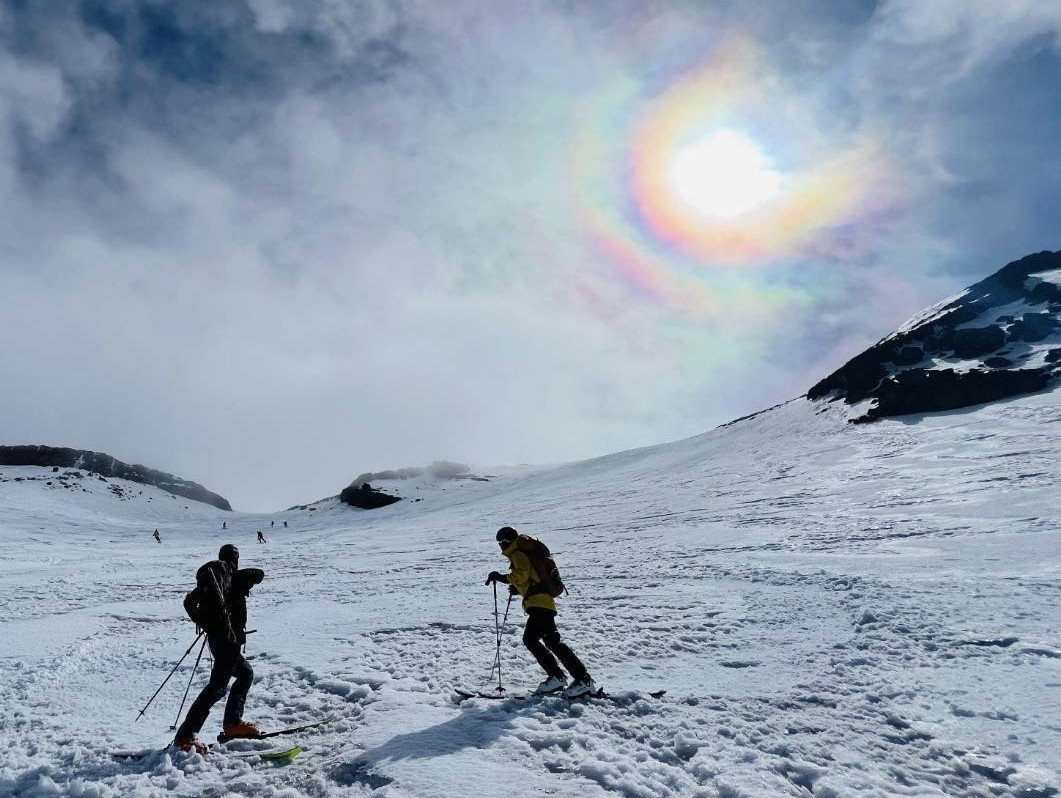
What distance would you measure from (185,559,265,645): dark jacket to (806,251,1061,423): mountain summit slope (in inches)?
1834

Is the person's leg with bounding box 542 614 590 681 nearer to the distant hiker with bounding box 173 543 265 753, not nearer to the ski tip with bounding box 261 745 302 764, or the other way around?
the ski tip with bounding box 261 745 302 764

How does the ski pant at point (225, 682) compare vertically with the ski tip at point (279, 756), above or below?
above

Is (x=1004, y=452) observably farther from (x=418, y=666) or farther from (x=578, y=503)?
(x=418, y=666)

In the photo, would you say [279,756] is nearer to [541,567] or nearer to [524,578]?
[524,578]

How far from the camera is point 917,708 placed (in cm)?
664

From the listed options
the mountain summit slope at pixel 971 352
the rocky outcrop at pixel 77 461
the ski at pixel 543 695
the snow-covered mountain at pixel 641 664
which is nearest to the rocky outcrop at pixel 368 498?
the rocky outcrop at pixel 77 461

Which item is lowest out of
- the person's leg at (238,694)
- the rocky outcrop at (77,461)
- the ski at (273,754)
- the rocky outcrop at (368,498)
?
the ski at (273,754)

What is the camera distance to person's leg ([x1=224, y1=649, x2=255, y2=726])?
20.2 feet

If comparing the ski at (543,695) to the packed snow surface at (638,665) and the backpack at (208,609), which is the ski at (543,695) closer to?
the packed snow surface at (638,665)

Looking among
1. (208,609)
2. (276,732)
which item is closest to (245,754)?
(276,732)

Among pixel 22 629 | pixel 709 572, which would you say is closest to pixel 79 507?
pixel 22 629

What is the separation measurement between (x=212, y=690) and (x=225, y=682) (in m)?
0.15

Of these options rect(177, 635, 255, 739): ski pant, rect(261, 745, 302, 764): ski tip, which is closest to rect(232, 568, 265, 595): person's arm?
rect(177, 635, 255, 739): ski pant

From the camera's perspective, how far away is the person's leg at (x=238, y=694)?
20.2ft
